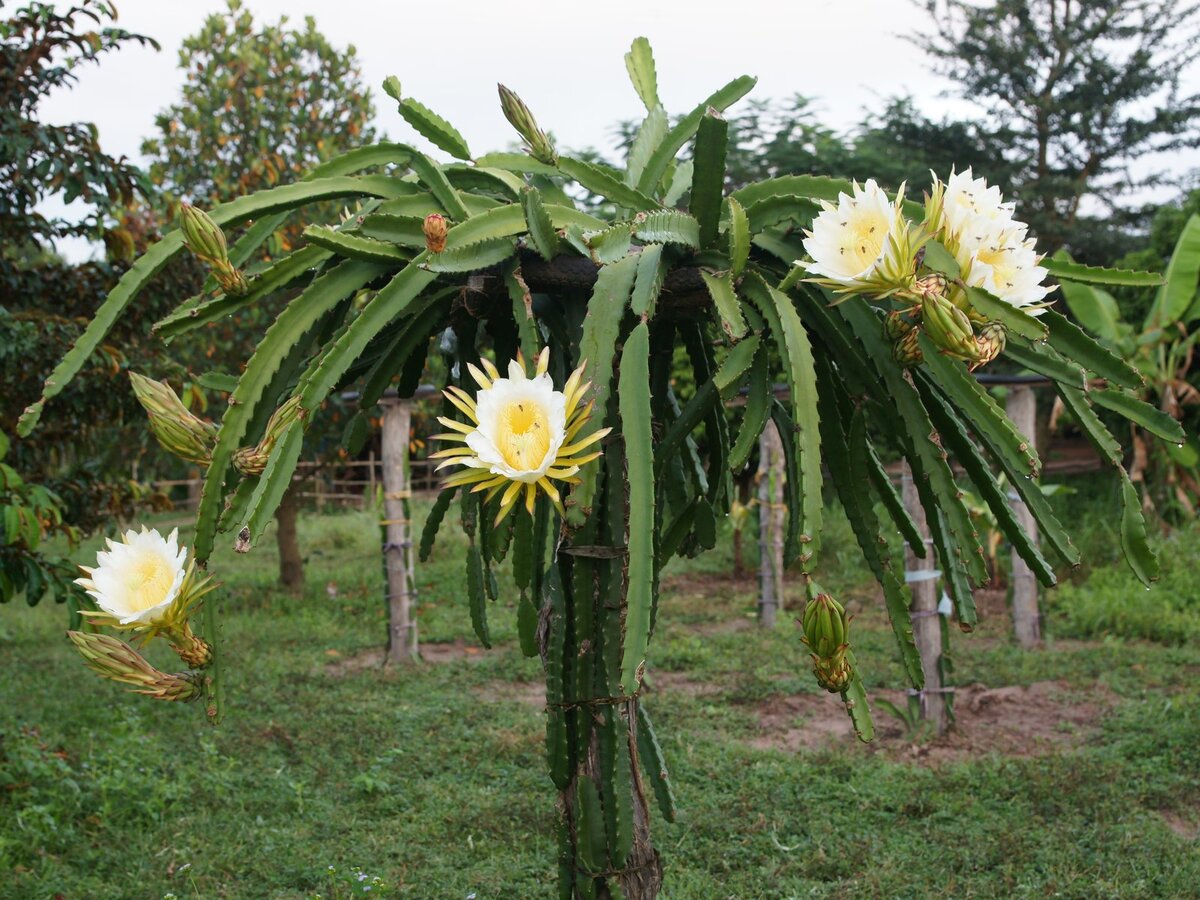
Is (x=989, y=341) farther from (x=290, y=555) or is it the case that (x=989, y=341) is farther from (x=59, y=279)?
(x=290, y=555)

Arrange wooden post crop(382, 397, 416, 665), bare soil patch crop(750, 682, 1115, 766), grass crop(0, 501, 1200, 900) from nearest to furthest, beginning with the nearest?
grass crop(0, 501, 1200, 900)
bare soil patch crop(750, 682, 1115, 766)
wooden post crop(382, 397, 416, 665)

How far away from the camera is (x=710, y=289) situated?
128 centimetres

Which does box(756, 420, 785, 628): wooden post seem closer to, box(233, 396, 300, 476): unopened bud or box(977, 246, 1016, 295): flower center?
box(977, 246, 1016, 295): flower center

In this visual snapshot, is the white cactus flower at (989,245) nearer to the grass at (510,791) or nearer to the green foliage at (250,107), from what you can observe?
the grass at (510,791)

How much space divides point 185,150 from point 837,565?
22.1ft

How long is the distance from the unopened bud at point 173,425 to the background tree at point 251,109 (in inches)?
291

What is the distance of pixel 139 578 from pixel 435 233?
51cm

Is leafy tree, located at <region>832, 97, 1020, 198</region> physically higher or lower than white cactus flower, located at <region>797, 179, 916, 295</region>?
higher

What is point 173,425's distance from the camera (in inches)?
47.6

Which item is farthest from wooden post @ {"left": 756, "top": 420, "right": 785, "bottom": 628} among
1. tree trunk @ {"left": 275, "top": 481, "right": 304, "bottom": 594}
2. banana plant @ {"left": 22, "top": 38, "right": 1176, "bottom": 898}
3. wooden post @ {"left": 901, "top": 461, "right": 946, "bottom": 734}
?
banana plant @ {"left": 22, "top": 38, "right": 1176, "bottom": 898}

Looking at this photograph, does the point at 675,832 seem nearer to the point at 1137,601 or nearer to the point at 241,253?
the point at 241,253

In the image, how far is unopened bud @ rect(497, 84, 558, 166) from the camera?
1.45 m

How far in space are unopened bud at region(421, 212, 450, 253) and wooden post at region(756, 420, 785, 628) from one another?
5695mm

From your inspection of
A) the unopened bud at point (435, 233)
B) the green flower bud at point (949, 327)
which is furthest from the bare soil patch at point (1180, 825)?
the unopened bud at point (435, 233)
